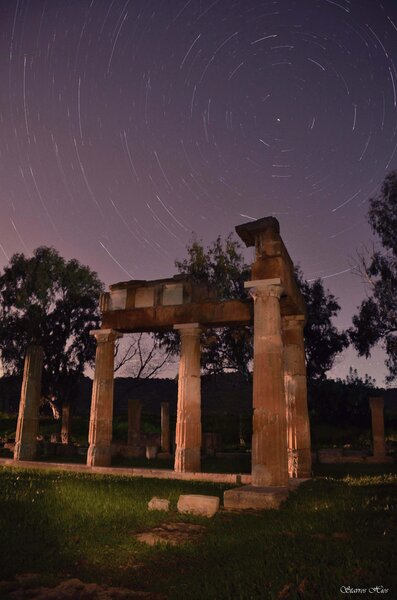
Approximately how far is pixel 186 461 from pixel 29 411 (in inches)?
367

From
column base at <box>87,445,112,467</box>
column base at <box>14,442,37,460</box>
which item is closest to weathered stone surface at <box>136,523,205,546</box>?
column base at <box>87,445,112,467</box>

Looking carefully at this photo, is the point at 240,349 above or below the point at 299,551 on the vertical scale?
above

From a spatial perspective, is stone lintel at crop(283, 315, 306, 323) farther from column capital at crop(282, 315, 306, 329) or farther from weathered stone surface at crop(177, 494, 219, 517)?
weathered stone surface at crop(177, 494, 219, 517)

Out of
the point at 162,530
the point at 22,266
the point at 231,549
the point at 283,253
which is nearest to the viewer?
the point at 231,549

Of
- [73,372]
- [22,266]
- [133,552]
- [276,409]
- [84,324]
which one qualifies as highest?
[22,266]

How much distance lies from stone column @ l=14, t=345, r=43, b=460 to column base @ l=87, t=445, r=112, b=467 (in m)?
4.84

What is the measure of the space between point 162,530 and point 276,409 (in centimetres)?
500

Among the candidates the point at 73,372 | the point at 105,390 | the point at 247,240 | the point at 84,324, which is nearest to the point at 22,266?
the point at 84,324

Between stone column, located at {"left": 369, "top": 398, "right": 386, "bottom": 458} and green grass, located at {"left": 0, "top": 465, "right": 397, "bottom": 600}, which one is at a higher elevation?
stone column, located at {"left": 369, "top": 398, "right": 386, "bottom": 458}

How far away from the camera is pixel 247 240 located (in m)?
14.0

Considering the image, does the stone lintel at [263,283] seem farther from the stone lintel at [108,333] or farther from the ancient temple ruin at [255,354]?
the stone lintel at [108,333]

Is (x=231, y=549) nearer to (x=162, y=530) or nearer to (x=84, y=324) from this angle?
(x=162, y=530)

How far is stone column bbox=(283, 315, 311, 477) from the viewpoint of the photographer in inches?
605

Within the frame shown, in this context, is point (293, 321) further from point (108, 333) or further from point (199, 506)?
point (199, 506)
